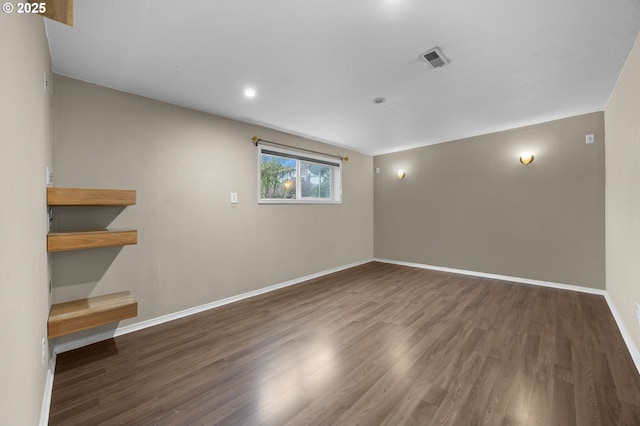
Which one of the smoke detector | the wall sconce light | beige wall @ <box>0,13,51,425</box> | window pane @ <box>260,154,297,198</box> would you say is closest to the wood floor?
beige wall @ <box>0,13,51,425</box>

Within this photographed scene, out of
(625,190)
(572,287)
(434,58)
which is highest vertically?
(434,58)

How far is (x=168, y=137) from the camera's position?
9.57 ft

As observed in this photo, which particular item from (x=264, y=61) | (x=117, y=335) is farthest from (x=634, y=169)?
(x=117, y=335)

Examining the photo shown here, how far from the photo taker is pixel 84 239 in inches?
80.7

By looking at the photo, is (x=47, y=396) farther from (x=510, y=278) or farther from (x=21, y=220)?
(x=510, y=278)

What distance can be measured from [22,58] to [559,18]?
298 cm

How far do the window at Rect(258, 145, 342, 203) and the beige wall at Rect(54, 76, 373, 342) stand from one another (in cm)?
20

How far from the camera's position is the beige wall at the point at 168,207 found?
2375 mm

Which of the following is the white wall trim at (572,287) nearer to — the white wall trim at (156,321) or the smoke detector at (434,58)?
the white wall trim at (156,321)

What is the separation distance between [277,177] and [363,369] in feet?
9.73

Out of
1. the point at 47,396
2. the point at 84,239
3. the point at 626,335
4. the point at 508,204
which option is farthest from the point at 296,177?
the point at 626,335

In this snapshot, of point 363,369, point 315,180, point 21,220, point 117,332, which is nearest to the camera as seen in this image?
point 21,220

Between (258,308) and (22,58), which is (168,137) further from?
(258,308)

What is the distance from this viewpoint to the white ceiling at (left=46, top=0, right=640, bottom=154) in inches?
64.1
